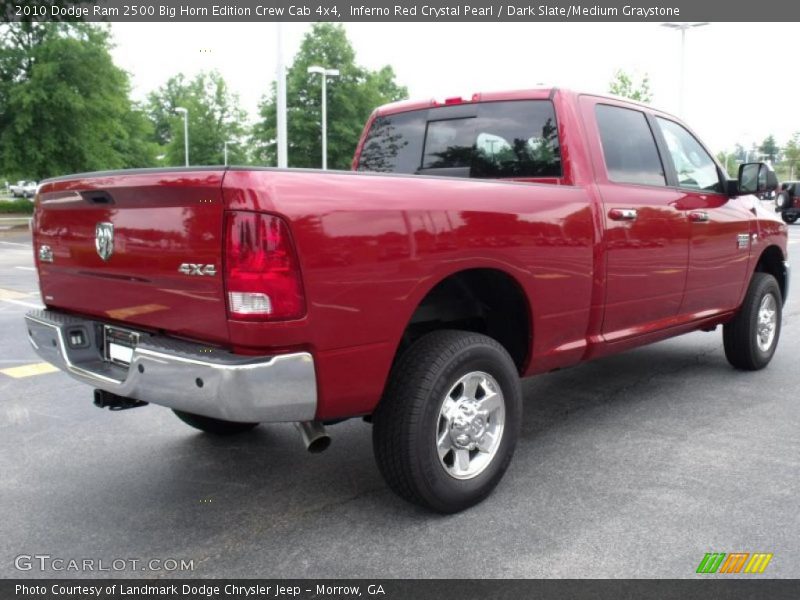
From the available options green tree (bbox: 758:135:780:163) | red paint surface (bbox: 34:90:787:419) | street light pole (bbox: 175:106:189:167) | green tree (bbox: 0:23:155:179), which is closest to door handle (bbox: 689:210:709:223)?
red paint surface (bbox: 34:90:787:419)

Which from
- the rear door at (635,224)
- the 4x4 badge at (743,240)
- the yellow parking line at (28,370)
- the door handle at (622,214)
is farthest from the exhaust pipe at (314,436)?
the yellow parking line at (28,370)

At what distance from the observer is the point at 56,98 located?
93.4 feet

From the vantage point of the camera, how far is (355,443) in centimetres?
432

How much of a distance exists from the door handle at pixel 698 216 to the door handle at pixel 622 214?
756 millimetres

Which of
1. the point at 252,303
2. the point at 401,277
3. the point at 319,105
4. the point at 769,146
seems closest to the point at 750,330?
the point at 401,277

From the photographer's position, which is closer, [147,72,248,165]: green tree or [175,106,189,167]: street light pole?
[175,106,189,167]: street light pole

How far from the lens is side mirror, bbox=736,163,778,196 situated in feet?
17.3

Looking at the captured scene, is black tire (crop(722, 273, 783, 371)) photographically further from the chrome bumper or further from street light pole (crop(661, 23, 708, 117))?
street light pole (crop(661, 23, 708, 117))

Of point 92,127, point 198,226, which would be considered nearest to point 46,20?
point 92,127

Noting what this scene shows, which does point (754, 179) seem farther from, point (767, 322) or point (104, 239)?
point (104, 239)

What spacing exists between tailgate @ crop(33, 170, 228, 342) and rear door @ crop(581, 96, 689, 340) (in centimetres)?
219

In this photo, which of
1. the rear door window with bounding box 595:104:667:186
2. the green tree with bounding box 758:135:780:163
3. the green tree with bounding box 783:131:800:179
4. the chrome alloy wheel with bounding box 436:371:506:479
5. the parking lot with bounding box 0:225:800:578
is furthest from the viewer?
the green tree with bounding box 758:135:780:163

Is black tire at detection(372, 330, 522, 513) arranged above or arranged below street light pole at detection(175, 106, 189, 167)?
below

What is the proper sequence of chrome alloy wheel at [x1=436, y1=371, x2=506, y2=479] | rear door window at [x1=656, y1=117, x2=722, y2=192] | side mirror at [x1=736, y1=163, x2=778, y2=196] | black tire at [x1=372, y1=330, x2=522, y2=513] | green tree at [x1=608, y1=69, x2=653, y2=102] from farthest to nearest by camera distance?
green tree at [x1=608, y1=69, x2=653, y2=102]
side mirror at [x1=736, y1=163, x2=778, y2=196]
rear door window at [x1=656, y1=117, x2=722, y2=192]
chrome alloy wheel at [x1=436, y1=371, x2=506, y2=479]
black tire at [x1=372, y1=330, x2=522, y2=513]
